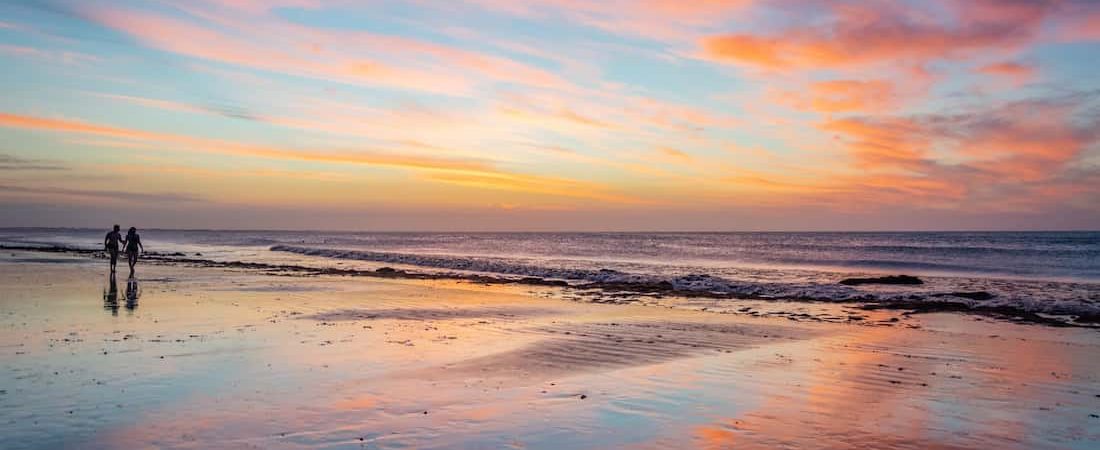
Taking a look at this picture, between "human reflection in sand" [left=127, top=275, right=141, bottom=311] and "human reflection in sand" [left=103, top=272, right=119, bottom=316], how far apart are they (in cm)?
29

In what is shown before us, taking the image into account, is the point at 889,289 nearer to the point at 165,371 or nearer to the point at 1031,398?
the point at 1031,398

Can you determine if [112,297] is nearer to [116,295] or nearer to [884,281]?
[116,295]

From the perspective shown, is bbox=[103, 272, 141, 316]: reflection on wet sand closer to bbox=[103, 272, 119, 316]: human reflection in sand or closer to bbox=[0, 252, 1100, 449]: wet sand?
bbox=[103, 272, 119, 316]: human reflection in sand

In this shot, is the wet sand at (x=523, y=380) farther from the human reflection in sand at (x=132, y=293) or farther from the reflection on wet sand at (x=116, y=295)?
the human reflection in sand at (x=132, y=293)

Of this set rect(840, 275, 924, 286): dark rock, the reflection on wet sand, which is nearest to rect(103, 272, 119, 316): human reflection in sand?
the reflection on wet sand

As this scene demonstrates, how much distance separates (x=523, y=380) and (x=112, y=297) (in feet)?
50.5

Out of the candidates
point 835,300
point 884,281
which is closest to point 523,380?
point 835,300

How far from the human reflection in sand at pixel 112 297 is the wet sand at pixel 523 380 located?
0.22 m

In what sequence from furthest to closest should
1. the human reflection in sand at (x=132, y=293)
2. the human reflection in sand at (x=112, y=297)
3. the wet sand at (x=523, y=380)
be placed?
the human reflection in sand at (x=132, y=293), the human reflection in sand at (x=112, y=297), the wet sand at (x=523, y=380)

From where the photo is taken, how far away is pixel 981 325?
17219 millimetres

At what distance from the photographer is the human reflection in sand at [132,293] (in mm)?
17770

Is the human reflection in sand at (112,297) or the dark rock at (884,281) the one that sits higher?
the dark rock at (884,281)

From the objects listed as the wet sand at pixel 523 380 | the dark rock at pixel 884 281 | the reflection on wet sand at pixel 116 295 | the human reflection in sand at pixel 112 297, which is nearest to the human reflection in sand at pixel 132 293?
the reflection on wet sand at pixel 116 295

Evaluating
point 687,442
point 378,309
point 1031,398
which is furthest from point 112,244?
point 1031,398
